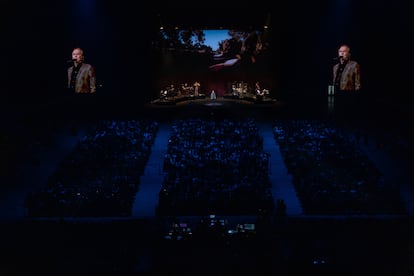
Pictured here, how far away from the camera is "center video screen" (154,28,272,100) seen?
3234 centimetres

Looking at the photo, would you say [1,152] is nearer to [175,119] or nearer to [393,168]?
[175,119]

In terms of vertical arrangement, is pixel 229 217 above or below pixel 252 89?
below

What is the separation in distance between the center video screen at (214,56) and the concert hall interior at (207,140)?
0.30 ft

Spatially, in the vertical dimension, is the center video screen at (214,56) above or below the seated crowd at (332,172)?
above

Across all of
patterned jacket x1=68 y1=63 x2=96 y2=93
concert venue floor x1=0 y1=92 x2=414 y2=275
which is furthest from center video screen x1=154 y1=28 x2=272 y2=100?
concert venue floor x1=0 y1=92 x2=414 y2=275

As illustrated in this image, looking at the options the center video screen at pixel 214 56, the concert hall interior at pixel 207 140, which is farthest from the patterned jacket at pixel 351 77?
the center video screen at pixel 214 56

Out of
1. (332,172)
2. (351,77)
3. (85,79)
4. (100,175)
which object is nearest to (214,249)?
(100,175)

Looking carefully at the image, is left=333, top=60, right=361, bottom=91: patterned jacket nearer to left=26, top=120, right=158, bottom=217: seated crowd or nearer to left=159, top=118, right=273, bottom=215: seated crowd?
left=159, top=118, right=273, bottom=215: seated crowd

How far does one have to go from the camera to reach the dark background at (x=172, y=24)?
20.6m

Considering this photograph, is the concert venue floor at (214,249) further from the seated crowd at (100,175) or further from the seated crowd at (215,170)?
the seated crowd at (100,175)

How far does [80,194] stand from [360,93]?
47.2 feet

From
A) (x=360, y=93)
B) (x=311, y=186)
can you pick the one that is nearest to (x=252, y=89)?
(x=360, y=93)

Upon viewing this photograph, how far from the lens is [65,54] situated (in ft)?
78.2

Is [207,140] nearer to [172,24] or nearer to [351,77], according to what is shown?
[351,77]
